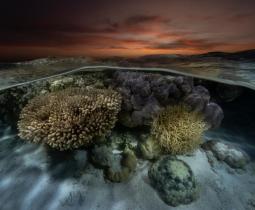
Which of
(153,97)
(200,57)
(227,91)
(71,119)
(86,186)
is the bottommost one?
(86,186)

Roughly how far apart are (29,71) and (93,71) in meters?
2.75

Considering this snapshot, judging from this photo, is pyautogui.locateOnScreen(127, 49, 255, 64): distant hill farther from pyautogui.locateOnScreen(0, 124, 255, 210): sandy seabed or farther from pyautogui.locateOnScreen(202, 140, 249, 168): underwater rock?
pyautogui.locateOnScreen(0, 124, 255, 210): sandy seabed

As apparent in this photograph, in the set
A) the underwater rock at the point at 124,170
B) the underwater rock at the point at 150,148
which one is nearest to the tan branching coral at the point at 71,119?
the underwater rock at the point at 124,170

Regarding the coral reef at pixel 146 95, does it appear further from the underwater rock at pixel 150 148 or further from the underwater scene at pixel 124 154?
the underwater rock at pixel 150 148

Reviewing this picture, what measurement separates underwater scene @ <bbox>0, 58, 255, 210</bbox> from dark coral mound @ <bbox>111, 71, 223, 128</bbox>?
0.03m

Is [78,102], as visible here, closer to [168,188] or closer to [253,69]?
[168,188]

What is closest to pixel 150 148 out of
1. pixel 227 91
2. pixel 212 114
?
pixel 212 114

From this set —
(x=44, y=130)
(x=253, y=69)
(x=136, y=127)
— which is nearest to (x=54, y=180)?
(x=44, y=130)

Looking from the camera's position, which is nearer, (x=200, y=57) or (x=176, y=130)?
(x=176, y=130)

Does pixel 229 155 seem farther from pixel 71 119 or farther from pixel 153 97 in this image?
pixel 71 119

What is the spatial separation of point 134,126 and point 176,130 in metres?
1.24

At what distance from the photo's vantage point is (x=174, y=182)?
475 cm

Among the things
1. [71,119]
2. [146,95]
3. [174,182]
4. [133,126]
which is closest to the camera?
[71,119]

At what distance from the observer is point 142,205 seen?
471cm
